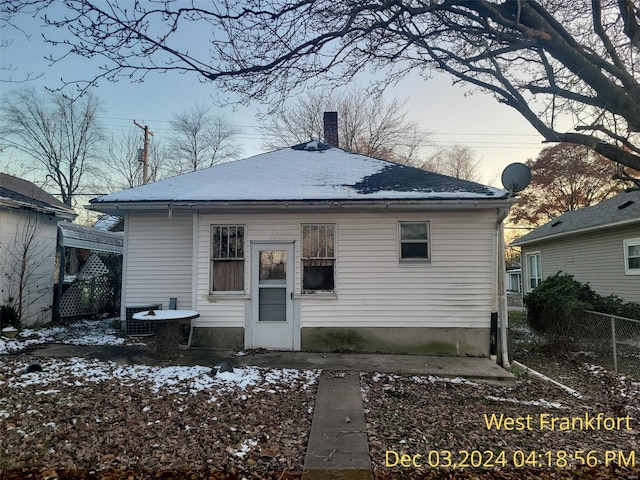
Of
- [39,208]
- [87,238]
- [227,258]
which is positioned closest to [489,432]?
[227,258]

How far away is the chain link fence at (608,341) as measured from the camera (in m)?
7.20

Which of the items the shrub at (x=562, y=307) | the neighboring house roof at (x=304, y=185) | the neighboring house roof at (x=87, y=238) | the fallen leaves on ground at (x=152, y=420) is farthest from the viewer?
the neighboring house roof at (x=87, y=238)

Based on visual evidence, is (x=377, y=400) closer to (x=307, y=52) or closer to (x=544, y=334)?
(x=307, y=52)

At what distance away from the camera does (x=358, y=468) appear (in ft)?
10.3

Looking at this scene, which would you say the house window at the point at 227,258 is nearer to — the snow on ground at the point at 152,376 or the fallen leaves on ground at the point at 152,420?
the snow on ground at the point at 152,376

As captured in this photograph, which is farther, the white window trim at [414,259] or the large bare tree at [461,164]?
the large bare tree at [461,164]

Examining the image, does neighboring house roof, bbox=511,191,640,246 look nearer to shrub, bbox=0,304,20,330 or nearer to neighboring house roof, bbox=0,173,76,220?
neighboring house roof, bbox=0,173,76,220

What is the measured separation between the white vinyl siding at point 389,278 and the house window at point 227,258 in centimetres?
14

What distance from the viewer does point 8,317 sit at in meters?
8.42

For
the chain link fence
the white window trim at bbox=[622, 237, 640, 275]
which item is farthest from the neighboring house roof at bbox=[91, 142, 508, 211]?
the white window trim at bbox=[622, 237, 640, 275]

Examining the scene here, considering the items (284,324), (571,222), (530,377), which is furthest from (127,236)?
(571,222)

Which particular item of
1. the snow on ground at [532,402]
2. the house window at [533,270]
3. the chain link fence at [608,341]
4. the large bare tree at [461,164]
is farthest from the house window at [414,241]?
the large bare tree at [461,164]

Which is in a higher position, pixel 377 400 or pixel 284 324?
pixel 284 324

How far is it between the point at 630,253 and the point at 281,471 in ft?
43.8
